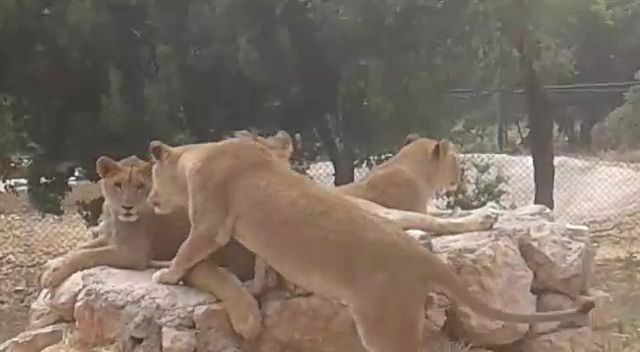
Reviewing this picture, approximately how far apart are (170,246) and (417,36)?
2239mm

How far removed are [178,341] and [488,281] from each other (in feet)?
3.08

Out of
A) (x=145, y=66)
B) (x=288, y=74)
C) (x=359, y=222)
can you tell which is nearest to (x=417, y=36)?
(x=288, y=74)

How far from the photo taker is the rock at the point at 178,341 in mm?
3160

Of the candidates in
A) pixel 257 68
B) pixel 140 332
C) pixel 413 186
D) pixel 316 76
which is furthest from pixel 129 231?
pixel 316 76

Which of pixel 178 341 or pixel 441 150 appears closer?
pixel 178 341

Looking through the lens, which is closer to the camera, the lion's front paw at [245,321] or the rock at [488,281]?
the lion's front paw at [245,321]

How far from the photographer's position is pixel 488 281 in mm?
3398

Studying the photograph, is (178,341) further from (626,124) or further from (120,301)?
(626,124)

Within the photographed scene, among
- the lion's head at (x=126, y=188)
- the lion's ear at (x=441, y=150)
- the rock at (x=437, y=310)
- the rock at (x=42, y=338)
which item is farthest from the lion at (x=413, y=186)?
the rock at (x=42, y=338)

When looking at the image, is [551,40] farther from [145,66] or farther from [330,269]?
[330,269]

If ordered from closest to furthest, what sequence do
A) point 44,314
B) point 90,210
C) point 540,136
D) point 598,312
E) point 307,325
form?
point 307,325
point 44,314
point 598,312
point 90,210
point 540,136

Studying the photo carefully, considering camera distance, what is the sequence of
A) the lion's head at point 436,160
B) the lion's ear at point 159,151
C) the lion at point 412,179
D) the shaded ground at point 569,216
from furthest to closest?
the shaded ground at point 569,216
the lion's head at point 436,160
the lion at point 412,179
the lion's ear at point 159,151

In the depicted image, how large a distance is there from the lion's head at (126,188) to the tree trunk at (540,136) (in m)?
2.73

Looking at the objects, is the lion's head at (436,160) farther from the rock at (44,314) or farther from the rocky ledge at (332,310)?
the rock at (44,314)
